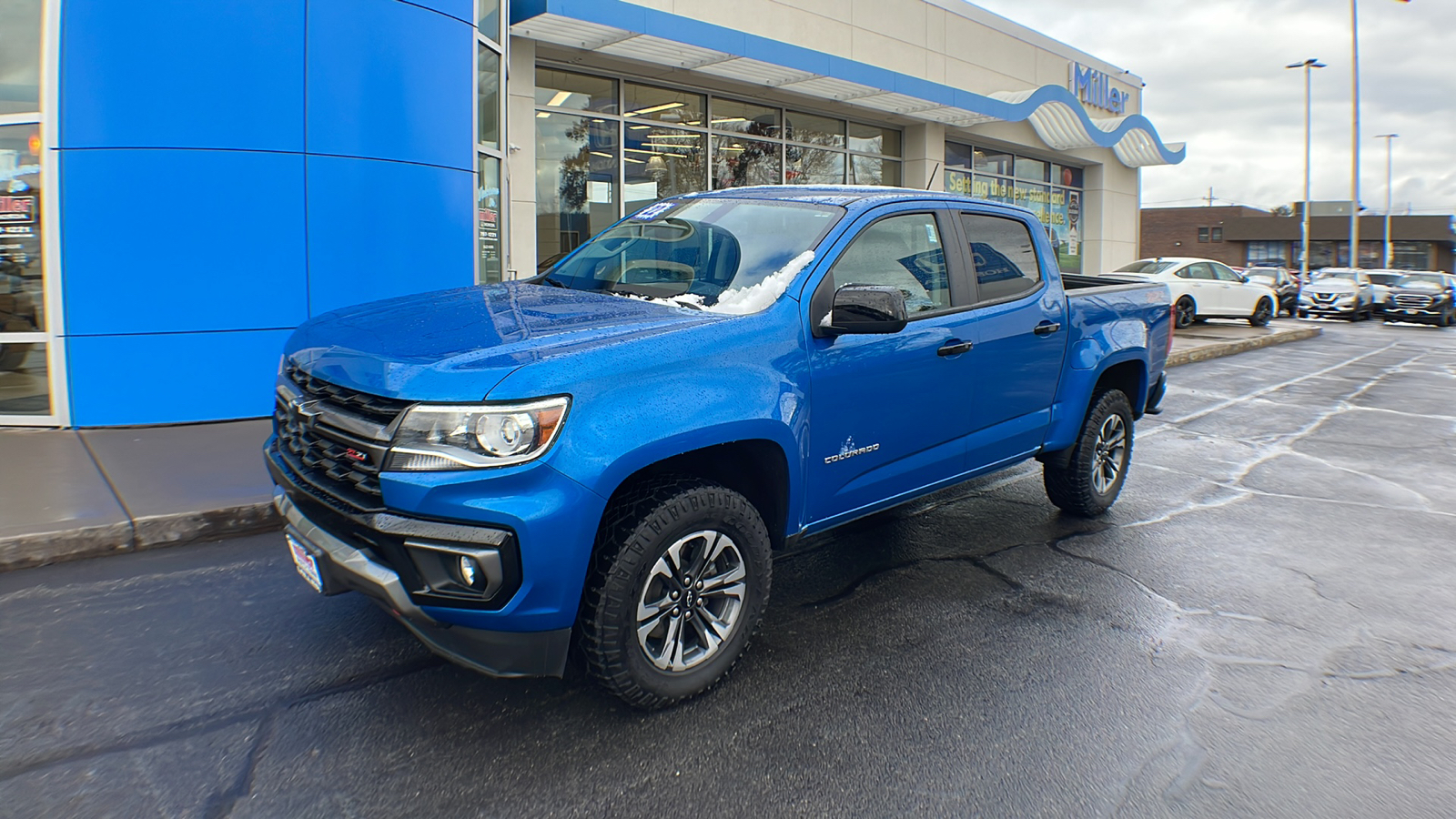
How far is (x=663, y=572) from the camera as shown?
307cm

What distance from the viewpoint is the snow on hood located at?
3.49 meters

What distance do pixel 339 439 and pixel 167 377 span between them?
18.5 ft

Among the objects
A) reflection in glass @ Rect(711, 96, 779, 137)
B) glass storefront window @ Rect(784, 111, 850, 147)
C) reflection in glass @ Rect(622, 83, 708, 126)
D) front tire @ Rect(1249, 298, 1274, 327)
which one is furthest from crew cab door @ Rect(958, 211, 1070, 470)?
front tire @ Rect(1249, 298, 1274, 327)

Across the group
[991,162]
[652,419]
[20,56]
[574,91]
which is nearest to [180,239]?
[20,56]

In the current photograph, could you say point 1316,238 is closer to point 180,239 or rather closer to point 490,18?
point 490,18

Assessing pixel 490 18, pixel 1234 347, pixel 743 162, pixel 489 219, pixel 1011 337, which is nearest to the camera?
pixel 1011 337

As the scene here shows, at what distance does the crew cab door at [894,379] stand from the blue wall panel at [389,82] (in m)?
5.86

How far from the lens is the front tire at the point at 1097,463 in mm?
5488

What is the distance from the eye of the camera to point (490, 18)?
1022 cm

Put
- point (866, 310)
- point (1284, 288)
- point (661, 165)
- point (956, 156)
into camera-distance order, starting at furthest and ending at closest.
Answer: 1. point (1284, 288)
2. point (956, 156)
3. point (661, 165)
4. point (866, 310)

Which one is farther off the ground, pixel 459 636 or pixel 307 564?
pixel 307 564

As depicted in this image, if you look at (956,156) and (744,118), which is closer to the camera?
(744,118)

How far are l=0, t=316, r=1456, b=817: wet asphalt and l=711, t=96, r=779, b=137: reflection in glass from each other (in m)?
11.1

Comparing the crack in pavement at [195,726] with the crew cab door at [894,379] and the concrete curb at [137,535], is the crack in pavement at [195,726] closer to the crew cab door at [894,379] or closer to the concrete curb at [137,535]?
the crew cab door at [894,379]
